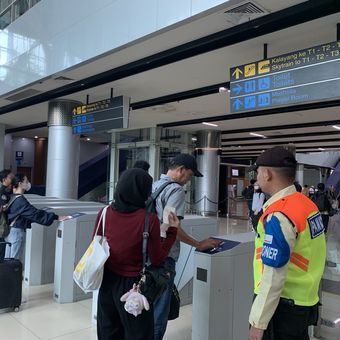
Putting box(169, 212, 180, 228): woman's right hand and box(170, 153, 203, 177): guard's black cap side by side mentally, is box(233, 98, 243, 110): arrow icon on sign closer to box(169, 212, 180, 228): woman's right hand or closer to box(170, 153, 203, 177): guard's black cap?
box(170, 153, 203, 177): guard's black cap

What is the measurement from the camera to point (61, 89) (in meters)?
7.38

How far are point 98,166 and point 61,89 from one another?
10.6 m

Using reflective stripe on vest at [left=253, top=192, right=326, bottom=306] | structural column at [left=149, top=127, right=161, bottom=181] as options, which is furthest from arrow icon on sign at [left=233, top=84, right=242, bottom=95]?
structural column at [left=149, top=127, right=161, bottom=181]

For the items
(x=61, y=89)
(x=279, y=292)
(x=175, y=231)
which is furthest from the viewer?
(x=61, y=89)

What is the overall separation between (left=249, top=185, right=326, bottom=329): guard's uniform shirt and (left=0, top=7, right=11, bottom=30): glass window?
878 cm

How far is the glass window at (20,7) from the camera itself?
7718 mm

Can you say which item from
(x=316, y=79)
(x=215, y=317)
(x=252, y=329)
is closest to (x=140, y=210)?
(x=252, y=329)

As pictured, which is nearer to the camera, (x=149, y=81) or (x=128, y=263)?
(x=128, y=263)

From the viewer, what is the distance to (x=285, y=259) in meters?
1.50

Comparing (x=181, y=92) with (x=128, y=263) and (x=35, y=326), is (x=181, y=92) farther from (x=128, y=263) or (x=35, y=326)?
(x=128, y=263)

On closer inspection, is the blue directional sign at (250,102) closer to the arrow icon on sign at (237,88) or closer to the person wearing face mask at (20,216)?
the arrow icon on sign at (237,88)

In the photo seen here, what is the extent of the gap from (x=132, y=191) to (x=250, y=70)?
3.11m

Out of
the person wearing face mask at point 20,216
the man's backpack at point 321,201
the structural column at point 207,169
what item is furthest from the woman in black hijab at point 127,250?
the structural column at point 207,169

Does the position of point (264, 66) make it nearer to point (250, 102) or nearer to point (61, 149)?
point (250, 102)
